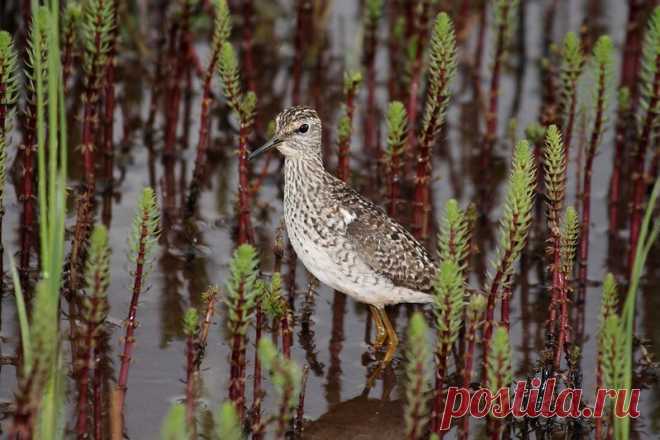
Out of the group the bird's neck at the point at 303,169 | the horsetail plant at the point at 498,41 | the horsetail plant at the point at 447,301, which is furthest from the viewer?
the horsetail plant at the point at 498,41

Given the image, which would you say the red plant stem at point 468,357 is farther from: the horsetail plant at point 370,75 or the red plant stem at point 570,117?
the horsetail plant at point 370,75

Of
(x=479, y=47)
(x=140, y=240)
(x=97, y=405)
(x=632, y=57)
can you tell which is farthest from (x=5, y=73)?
(x=632, y=57)

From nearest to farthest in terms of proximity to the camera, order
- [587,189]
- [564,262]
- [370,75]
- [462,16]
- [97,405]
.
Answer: [97,405] → [564,262] → [587,189] → [370,75] → [462,16]

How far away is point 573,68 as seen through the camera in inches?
379

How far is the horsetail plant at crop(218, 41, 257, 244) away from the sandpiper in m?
0.26

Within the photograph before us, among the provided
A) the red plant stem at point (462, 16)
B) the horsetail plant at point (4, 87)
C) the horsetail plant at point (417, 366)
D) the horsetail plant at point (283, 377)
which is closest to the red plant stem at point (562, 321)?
the horsetail plant at point (417, 366)

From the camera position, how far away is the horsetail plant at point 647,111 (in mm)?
9180

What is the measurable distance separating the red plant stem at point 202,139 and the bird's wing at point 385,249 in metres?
1.79


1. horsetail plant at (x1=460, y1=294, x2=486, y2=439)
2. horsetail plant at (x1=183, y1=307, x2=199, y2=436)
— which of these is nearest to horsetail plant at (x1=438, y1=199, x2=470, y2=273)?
horsetail plant at (x1=460, y1=294, x2=486, y2=439)

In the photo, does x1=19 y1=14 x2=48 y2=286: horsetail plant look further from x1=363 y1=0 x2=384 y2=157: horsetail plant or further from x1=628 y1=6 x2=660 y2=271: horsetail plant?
x1=628 y1=6 x2=660 y2=271: horsetail plant

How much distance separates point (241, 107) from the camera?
902 cm

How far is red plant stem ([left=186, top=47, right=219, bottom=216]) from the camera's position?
999 cm

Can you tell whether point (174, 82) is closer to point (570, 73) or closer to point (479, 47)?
point (479, 47)

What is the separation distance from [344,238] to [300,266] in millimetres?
1757
